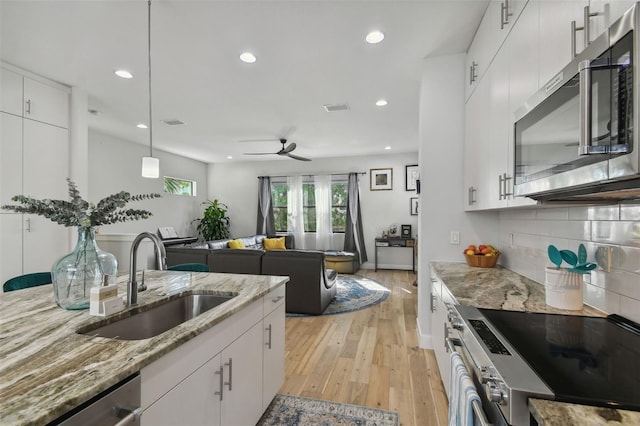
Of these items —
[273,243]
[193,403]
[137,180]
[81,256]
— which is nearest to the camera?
[193,403]

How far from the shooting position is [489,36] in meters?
2.02

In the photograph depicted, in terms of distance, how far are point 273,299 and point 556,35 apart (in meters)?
1.92

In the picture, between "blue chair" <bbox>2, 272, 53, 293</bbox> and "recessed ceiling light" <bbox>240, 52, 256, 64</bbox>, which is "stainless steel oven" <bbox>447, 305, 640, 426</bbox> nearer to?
"blue chair" <bbox>2, 272, 53, 293</bbox>

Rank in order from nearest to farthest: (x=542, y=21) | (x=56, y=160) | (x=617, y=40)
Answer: (x=617, y=40), (x=542, y=21), (x=56, y=160)

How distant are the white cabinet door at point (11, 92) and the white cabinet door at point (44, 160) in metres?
0.15

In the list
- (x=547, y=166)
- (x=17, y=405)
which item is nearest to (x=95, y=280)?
(x=17, y=405)

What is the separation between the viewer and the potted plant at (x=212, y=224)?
7406 millimetres

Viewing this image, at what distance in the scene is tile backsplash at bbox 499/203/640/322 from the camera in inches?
45.6

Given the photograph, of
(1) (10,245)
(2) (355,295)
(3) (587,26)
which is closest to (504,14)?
(3) (587,26)

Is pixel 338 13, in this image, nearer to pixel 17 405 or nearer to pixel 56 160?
pixel 17 405

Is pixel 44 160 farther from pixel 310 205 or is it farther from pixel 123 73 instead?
pixel 310 205

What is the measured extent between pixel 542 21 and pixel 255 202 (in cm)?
726

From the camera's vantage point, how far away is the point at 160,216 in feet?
21.0

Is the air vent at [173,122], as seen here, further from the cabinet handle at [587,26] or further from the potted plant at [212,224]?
the cabinet handle at [587,26]
